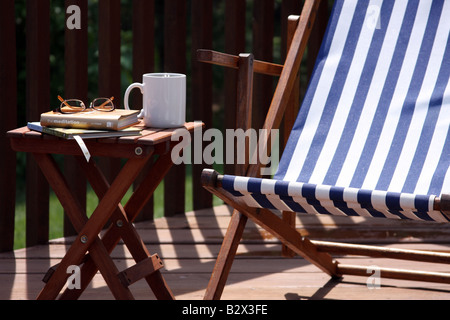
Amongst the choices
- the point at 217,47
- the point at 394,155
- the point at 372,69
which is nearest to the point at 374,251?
the point at 394,155

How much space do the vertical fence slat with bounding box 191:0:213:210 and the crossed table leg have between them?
1.17 metres

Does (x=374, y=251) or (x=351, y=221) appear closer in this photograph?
(x=374, y=251)

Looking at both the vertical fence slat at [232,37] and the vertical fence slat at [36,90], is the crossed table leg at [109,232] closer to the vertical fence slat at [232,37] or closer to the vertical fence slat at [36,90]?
the vertical fence slat at [36,90]

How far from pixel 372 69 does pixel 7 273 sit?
1299 mm

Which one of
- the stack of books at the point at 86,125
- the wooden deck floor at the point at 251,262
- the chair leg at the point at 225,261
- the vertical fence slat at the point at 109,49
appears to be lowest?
the wooden deck floor at the point at 251,262

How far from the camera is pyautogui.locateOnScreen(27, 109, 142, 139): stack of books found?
1.84 meters

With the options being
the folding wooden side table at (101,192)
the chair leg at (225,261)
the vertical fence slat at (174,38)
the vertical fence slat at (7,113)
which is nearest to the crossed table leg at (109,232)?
the folding wooden side table at (101,192)

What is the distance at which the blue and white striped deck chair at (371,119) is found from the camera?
6.90 feet

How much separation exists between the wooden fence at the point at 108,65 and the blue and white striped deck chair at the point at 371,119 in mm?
799

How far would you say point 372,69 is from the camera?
7.87ft

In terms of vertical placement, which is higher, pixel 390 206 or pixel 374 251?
pixel 390 206

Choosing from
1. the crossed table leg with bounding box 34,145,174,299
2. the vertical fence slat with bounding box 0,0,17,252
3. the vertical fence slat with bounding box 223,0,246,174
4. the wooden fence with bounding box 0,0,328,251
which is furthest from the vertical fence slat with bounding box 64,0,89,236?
the crossed table leg with bounding box 34,145,174,299

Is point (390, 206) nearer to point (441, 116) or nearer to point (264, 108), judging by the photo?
point (441, 116)

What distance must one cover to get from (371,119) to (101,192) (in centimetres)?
82
